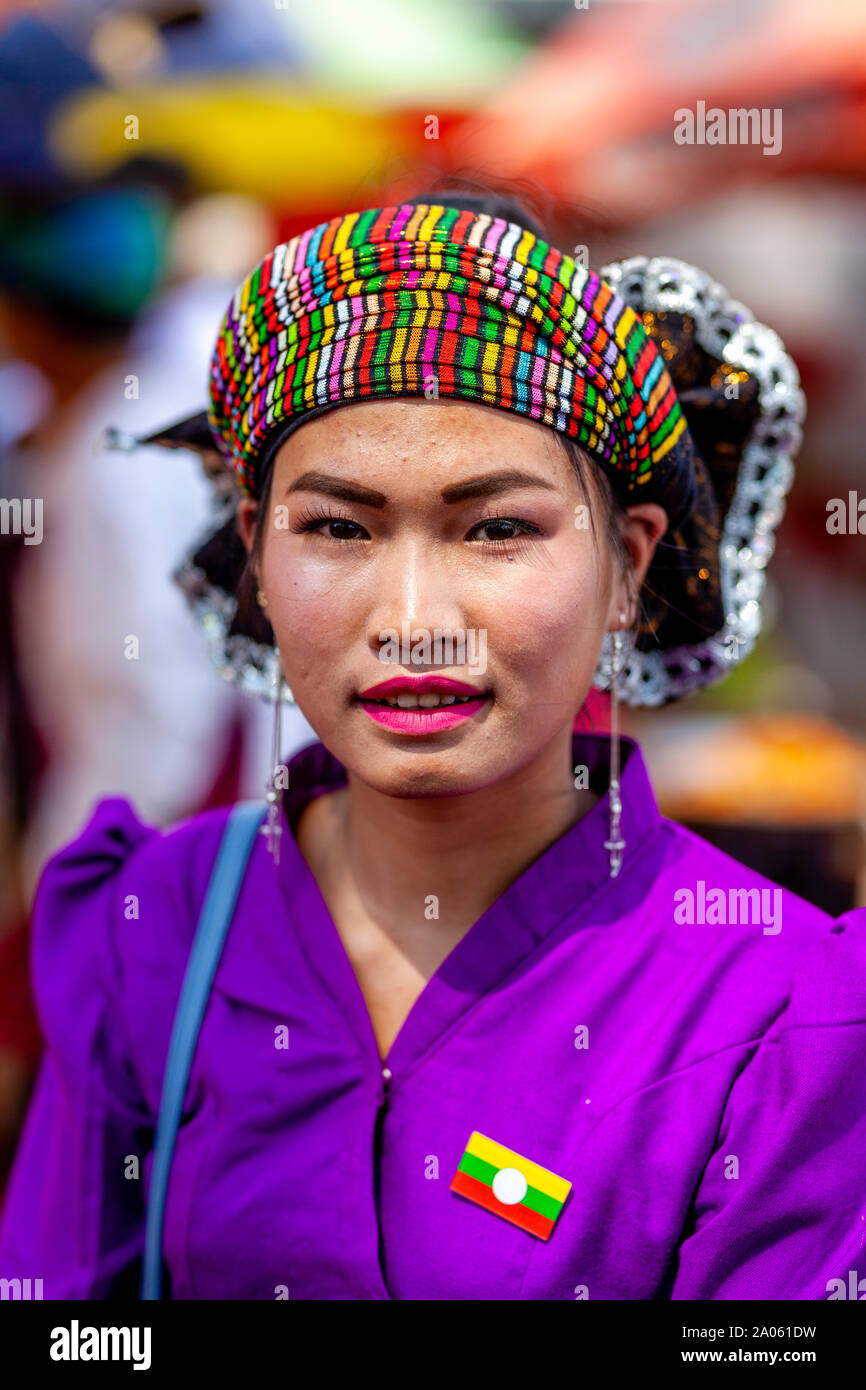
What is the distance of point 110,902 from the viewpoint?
5.15 ft

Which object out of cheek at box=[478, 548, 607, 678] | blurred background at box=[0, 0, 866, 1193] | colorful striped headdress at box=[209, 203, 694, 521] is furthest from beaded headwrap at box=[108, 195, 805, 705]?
blurred background at box=[0, 0, 866, 1193]

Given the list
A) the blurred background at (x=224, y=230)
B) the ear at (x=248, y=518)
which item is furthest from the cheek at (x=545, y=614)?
the blurred background at (x=224, y=230)

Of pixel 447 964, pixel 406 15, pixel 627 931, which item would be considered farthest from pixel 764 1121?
pixel 406 15

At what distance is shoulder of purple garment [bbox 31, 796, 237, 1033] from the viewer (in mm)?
1520

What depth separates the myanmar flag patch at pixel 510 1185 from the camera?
3.92 ft

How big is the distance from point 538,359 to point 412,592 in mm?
251

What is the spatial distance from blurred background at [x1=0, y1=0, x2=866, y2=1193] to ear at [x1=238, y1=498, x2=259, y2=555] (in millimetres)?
1497

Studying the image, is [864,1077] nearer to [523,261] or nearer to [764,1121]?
[764,1121]


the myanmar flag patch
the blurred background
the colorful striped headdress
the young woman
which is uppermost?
the blurred background

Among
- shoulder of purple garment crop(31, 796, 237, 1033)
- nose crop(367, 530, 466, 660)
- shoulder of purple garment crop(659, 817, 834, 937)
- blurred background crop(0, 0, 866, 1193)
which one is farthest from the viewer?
blurred background crop(0, 0, 866, 1193)

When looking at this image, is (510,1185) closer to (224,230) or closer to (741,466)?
(741,466)

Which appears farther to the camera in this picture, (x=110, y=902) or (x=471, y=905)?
(x=110, y=902)

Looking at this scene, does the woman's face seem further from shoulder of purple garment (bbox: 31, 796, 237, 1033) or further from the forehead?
shoulder of purple garment (bbox: 31, 796, 237, 1033)

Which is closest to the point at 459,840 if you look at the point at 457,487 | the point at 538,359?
the point at 457,487
